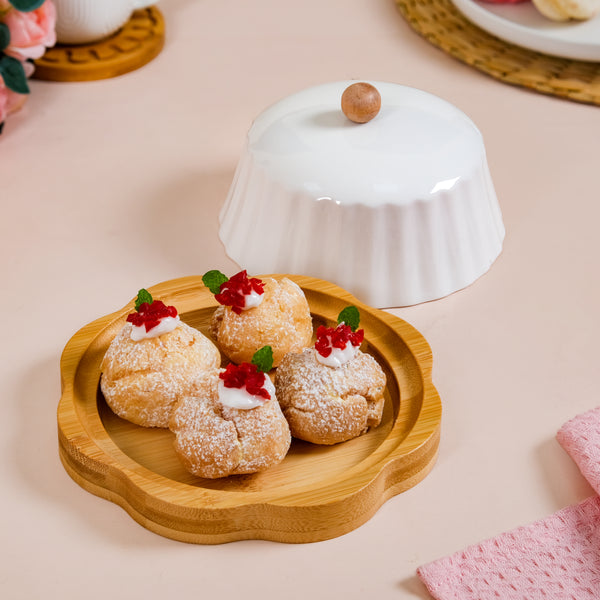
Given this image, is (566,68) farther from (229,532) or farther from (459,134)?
(229,532)

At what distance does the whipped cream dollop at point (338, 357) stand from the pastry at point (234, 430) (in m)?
0.08

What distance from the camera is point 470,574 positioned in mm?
907

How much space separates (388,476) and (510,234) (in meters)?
0.60

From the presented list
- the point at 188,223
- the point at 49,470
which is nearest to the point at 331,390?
the point at 49,470

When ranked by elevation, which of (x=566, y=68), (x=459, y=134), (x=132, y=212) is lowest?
(x=132, y=212)

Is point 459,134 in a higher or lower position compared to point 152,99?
higher

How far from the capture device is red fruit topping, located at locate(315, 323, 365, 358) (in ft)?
3.30

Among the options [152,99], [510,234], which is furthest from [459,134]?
[152,99]

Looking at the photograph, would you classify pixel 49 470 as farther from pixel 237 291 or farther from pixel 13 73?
pixel 13 73

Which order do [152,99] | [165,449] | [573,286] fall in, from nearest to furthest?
[165,449] → [573,286] → [152,99]

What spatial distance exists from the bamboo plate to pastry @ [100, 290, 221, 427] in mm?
32

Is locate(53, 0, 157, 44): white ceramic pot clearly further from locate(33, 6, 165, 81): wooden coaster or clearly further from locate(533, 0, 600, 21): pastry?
locate(533, 0, 600, 21): pastry

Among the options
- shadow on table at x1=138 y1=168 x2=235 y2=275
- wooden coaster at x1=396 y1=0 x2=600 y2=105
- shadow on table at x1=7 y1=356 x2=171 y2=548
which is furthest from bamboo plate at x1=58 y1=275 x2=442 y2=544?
wooden coaster at x1=396 y1=0 x2=600 y2=105

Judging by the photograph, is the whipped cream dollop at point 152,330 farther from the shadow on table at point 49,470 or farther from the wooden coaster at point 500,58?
the wooden coaster at point 500,58
